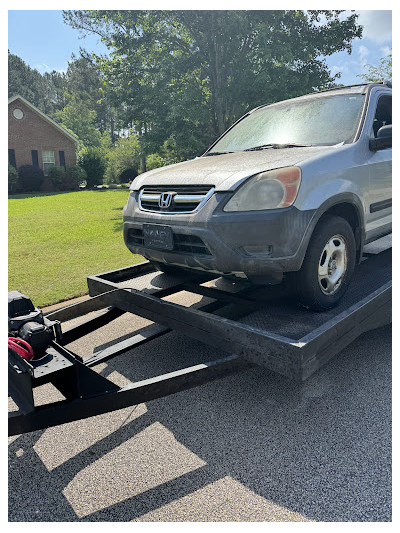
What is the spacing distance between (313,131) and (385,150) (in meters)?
→ 0.75

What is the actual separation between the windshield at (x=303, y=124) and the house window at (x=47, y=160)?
32.9 m

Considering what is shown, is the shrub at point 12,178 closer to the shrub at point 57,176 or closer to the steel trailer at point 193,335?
the shrub at point 57,176

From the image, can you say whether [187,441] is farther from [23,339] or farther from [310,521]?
[23,339]

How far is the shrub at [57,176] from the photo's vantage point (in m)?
32.8

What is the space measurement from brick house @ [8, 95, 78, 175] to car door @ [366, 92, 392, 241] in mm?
31940

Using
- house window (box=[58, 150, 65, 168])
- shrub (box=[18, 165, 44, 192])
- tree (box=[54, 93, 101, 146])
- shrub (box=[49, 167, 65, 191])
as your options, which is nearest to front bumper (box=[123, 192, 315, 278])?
shrub (box=[18, 165, 44, 192])

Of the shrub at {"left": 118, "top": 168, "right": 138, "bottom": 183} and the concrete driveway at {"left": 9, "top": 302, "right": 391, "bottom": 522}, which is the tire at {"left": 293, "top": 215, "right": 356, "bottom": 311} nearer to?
the concrete driveway at {"left": 9, "top": 302, "right": 391, "bottom": 522}

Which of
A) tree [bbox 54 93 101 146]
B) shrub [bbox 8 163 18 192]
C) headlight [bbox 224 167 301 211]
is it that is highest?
tree [bbox 54 93 101 146]

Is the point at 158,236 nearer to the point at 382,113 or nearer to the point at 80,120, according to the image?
the point at 382,113

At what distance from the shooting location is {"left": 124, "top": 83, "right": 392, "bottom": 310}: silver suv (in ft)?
9.66

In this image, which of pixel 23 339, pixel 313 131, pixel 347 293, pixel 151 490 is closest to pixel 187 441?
Answer: pixel 151 490

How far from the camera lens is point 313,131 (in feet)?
12.5

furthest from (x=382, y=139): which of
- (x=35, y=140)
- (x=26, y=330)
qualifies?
(x=35, y=140)

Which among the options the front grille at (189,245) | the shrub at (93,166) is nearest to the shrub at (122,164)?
the shrub at (93,166)
